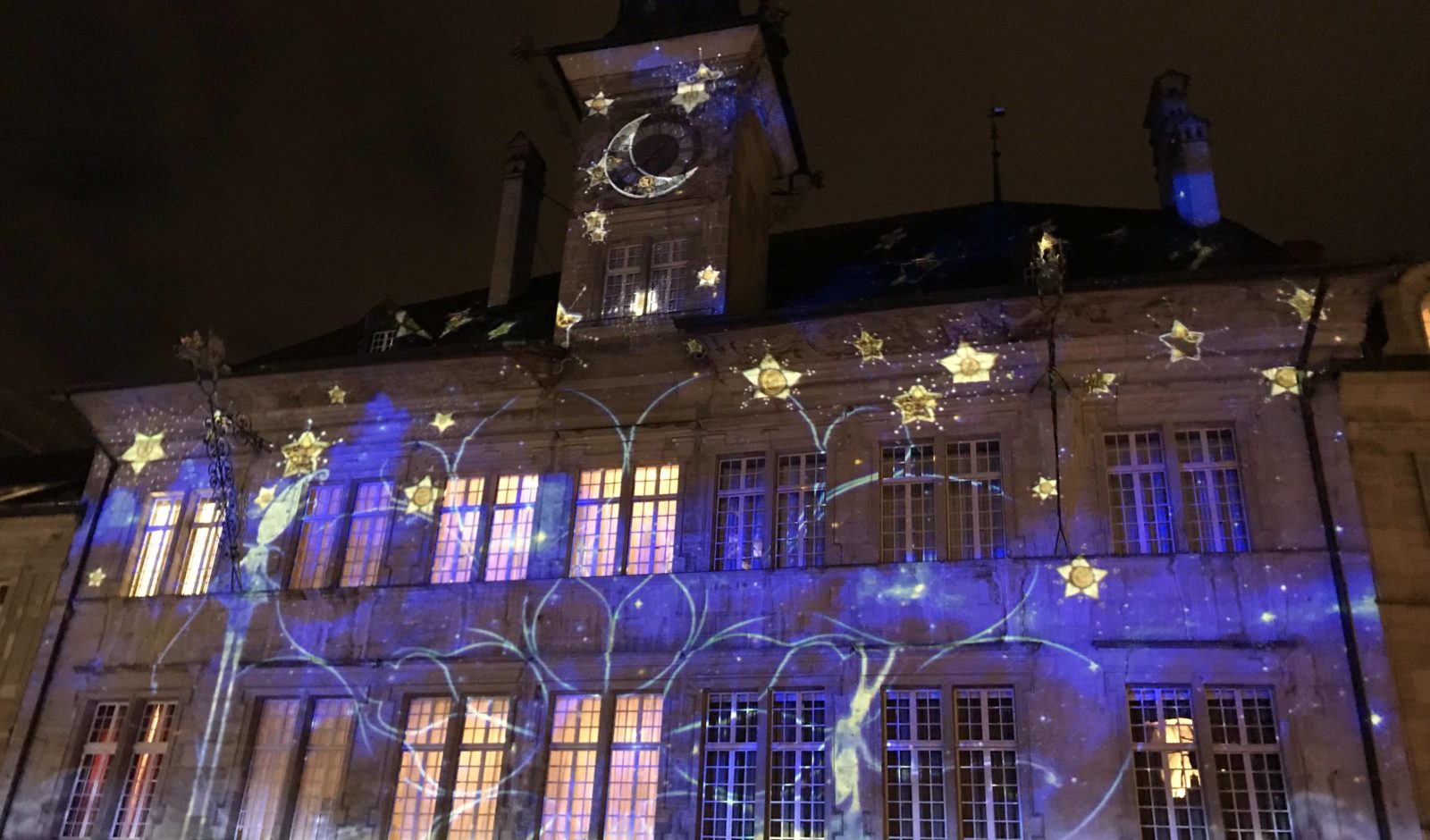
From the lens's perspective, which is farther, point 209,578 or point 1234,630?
point 209,578

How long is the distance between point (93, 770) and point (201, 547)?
340 centimetres

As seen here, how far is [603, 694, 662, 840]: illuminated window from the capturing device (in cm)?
1366

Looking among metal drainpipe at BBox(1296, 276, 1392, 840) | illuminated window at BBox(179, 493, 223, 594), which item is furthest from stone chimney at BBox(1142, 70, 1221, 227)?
illuminated window at BBox(179, 493, 223, 594)

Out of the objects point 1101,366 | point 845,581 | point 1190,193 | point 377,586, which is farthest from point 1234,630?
point 377,586

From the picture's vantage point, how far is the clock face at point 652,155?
17375mm

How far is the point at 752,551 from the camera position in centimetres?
1462

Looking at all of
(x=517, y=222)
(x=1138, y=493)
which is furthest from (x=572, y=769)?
(x=517, y=222)

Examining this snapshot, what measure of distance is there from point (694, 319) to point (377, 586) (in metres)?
5.68

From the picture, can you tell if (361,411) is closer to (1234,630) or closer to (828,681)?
(828,681)

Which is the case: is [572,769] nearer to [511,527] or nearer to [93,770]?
[511,527]

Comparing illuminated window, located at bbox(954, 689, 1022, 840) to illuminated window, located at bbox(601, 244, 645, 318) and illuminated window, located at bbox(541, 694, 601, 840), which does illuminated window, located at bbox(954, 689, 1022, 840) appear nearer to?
illuminated window, located at bbox(541, 694, 601, 840)

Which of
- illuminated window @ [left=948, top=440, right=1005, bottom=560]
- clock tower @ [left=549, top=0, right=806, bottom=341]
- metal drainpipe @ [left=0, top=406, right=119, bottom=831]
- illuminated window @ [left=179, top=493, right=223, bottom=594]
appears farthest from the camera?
illuminated window @ [left=179, top=493, right=223, bottom=594]

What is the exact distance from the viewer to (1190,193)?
54.3 ft

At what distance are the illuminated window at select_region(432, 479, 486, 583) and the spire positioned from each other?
7524 millimetres
